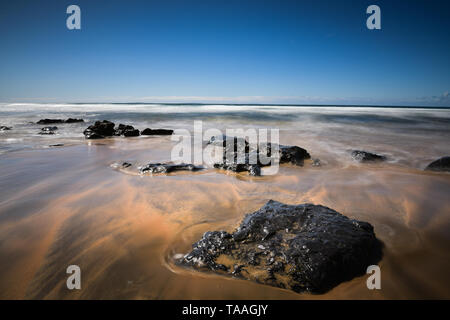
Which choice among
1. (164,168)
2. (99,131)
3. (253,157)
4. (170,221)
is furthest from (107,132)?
(170,221)

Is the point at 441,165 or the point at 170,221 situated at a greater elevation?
the point at 441,165

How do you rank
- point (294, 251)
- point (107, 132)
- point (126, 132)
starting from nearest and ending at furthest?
point (294, 251) < point (126, 132) < point (107, 132)

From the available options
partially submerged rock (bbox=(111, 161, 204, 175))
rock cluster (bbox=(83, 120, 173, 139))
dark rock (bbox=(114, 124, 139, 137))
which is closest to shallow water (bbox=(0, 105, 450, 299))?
partially submerged rock (bbox=(111, 161, 204, 175))

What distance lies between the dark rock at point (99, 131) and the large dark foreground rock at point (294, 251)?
33.3ft

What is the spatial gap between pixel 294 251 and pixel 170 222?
5.40 ft

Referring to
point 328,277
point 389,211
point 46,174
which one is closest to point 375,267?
point 328,277

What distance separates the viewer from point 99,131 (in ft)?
35.1

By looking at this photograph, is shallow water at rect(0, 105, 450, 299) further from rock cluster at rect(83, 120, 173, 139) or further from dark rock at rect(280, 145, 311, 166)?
rock cluster at rect(83, 120, 173, 139)

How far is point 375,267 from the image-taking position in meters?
2.00

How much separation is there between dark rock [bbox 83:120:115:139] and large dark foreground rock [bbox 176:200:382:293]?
33.3ft

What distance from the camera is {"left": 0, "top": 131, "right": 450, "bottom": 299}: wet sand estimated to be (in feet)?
5.90

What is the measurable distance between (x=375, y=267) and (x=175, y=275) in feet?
6.28

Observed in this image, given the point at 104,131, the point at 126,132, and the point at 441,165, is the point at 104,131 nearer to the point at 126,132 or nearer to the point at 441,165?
the point at 126,132
